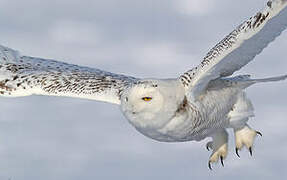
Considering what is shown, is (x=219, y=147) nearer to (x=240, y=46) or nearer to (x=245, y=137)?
(x=245, y=137)

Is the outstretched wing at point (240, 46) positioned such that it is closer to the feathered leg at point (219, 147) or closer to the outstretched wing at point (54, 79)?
the outstretched wing at point (54, 79)

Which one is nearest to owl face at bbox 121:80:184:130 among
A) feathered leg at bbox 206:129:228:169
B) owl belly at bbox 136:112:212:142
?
owl belly at bbox 136:112:212:142

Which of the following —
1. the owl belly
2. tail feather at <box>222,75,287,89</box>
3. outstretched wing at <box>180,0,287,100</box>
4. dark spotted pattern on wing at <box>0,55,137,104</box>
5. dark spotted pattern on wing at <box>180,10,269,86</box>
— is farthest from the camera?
dark spotted pattern on wing at <box>0,55,137,104</box>

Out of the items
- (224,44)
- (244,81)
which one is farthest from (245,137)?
(224,44)

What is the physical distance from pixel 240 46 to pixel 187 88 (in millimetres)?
1217

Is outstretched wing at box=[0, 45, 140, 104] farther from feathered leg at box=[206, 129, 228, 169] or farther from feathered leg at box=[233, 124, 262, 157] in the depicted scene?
feathered leg at box=[233, 124, 262, 157]

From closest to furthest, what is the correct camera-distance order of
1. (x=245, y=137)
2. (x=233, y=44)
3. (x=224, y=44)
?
(x=233, y=44)
(x=224, y=44)
(x=245, y=137)

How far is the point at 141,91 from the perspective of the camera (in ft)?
36.7

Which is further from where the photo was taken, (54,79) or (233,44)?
(54,79)

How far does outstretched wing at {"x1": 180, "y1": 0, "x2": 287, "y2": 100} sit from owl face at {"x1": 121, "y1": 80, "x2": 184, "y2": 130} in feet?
1.54

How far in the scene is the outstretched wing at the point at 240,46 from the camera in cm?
1111

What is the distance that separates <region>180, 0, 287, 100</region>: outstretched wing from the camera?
11.1 meters

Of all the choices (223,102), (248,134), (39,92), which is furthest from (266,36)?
(39,92)

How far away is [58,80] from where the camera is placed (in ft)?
48.3
